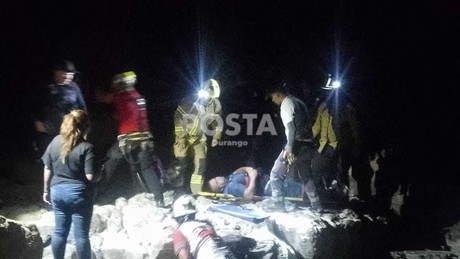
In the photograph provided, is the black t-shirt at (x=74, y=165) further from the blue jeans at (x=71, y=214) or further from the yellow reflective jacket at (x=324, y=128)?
the yellow reflective jacket at (x=324, y=128)

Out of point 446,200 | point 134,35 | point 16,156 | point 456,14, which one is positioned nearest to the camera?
point 16,156

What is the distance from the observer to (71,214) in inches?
117

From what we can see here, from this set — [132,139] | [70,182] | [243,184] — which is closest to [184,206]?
[243,184]

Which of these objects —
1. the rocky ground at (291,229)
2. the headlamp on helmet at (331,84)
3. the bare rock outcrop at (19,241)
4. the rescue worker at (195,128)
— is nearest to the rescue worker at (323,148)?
the headlamp on helmet at (331,84)

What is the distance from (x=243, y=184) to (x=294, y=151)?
1.38ft

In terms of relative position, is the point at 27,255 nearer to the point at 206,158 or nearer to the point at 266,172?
the point at 206,158

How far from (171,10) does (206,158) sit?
1.05 metres

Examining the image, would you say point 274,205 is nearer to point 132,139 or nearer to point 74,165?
point 132,139

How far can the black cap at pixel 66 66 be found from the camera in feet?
11.0

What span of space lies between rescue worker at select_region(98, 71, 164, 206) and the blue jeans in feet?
1.44

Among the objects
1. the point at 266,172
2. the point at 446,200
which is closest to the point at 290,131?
the point at 266,172

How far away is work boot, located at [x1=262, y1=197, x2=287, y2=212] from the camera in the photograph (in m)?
3.63

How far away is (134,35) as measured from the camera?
3.57m

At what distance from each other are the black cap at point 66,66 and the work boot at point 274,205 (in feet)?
5.01
